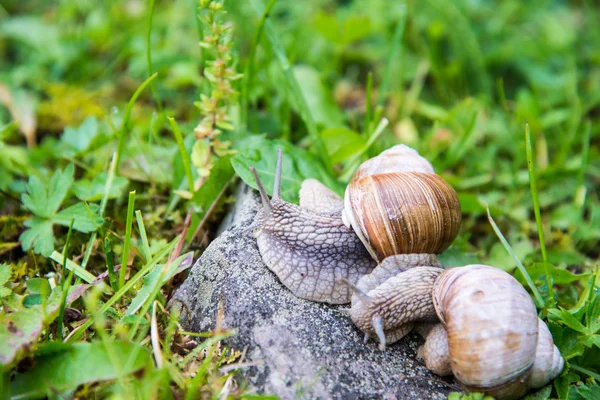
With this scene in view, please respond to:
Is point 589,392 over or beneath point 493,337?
beneath

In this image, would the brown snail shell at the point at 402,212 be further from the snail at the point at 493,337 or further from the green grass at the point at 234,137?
the green grass at the point at 234,137

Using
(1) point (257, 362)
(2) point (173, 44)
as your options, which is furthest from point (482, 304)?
(2) point (173, 44)

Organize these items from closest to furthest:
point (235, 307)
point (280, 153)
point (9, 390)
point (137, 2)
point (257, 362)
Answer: point (9, 390), point (257, 362), point (235, 307), point (280, 153), point (137, 2)

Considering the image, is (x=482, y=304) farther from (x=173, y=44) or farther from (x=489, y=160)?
(x=173, y=44)

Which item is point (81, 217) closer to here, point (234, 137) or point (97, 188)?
point (97, 188)

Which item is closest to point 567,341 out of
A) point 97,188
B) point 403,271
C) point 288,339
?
point 403,271

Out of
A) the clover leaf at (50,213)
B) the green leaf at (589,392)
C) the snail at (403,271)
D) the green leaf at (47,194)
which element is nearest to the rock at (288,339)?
the snail at (403,271)
